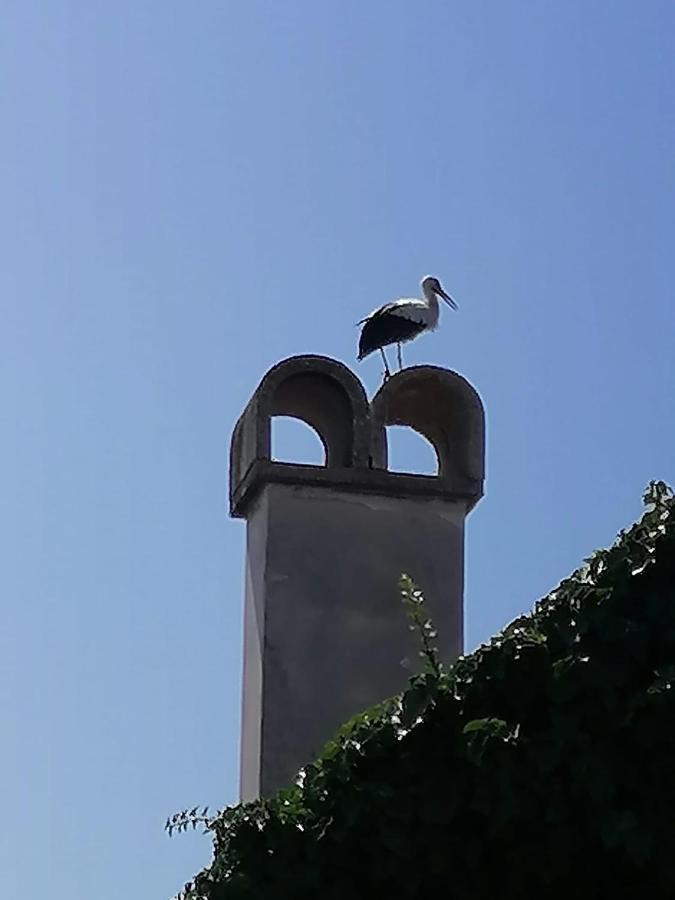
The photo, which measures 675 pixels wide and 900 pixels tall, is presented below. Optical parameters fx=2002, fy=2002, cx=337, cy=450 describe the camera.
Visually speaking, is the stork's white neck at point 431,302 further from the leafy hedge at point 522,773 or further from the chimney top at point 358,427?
the leafy hedge at point 522,773

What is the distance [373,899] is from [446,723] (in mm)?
502

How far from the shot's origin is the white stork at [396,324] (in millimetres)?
9836

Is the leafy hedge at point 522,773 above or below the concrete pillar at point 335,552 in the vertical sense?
below

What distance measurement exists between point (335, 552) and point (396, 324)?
166cm

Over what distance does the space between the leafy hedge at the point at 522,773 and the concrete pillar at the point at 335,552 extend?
2.94 meters

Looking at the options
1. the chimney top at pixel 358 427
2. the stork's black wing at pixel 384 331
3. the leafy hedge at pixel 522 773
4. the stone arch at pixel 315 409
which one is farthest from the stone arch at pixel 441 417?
the leafy hedge at pixel 522 773

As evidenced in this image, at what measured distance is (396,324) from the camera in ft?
32.5

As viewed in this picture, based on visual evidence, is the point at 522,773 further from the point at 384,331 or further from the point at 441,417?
the point at 384,331

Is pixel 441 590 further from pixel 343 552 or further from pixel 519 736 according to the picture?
pixel 519 736

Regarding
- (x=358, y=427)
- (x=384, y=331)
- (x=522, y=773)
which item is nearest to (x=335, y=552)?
(x=358, y=427)

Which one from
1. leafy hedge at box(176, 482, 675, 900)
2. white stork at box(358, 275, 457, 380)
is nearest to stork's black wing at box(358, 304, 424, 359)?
white stork at box(358, 275, 457, 380)

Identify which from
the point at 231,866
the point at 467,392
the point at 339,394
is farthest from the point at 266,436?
the point at 231,866

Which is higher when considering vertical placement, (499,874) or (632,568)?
(632,568)

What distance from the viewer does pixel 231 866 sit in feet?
17.8
